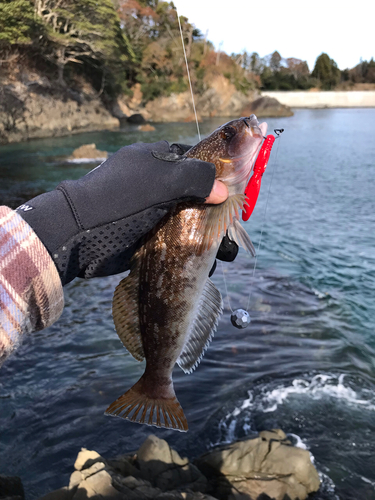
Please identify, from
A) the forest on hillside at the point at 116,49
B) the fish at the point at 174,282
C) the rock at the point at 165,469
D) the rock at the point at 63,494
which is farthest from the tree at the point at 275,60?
the rock at the point at 63,494

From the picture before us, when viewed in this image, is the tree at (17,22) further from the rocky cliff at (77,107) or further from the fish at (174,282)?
the fish at (174,282)

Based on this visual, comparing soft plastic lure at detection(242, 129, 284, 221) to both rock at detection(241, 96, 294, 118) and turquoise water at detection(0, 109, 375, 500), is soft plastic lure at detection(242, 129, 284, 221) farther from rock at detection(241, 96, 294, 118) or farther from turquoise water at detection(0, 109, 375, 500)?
rock at detection(241, 96, 294, 118)

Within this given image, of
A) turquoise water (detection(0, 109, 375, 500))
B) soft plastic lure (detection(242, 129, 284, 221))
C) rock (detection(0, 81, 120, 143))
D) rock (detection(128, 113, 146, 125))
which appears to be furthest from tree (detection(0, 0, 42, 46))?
soft plastic lure (detection(242, 129, 284, 221))

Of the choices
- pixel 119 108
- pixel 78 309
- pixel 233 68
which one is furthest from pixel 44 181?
pixel 233 68

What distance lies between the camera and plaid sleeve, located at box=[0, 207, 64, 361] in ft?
6.24

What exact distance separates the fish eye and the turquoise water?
1962 millimetres

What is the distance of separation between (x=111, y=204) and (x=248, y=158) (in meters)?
1.12

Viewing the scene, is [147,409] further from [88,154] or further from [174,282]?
[88,154]

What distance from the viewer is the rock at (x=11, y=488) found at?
457 cm

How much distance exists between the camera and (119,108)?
50.2 metres

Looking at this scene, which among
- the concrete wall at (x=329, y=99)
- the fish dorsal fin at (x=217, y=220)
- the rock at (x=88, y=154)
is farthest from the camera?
the concrete wall at (x=329, y=99)

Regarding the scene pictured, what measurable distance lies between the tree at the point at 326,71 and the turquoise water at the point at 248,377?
101 meters


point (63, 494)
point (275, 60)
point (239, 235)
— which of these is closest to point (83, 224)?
point (239, 235)

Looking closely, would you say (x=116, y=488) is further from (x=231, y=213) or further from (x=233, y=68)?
(x=233, y=68)
